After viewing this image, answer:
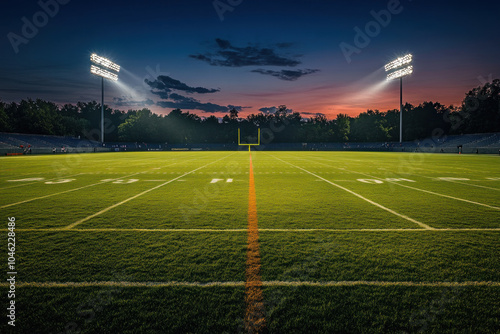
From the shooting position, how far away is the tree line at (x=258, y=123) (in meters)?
72.5

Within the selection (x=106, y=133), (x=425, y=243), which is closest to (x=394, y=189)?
(x=425, y=243)

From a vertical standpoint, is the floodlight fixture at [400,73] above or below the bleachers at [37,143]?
above

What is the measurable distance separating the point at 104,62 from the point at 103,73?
6.62ft

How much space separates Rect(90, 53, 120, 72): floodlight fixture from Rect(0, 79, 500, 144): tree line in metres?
28.7

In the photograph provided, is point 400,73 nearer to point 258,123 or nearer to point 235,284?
point 235,284

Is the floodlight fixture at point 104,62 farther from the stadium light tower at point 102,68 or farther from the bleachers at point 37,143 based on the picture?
the bleachers at point 37,143

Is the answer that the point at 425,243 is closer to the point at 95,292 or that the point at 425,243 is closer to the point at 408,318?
the point at 408,318

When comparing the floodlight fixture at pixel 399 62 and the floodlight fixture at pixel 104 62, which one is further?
the floodlight fixture at pixel 399 62

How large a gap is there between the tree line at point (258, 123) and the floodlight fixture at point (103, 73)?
2790cm

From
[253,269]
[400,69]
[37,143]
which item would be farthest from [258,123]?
[253,269]

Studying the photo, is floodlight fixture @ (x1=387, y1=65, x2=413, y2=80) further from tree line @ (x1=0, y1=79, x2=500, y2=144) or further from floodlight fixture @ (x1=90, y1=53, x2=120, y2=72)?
floodlight fixture @ (x1=90, y1=53, x2=120, y2=72)

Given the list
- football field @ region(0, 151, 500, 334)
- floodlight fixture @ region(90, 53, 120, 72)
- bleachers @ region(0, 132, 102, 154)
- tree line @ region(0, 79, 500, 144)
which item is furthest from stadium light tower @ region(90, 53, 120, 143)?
football field @ region(0, 151, 500, 334)

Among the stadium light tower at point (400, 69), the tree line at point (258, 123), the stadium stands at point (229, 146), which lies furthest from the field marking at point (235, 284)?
the tree line at point (258, 123)

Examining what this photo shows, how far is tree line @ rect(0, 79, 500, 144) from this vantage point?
2854 inches
